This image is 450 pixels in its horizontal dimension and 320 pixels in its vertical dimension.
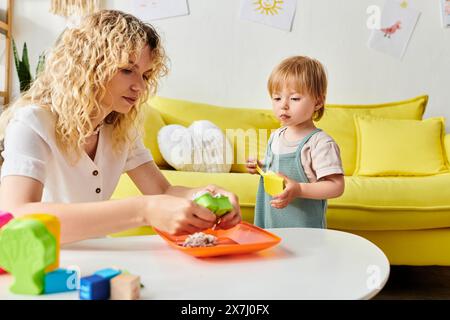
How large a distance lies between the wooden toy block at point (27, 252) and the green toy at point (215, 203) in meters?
0.29

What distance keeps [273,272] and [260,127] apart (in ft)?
6.28

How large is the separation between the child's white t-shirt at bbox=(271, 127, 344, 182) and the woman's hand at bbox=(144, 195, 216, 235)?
669 millimetres

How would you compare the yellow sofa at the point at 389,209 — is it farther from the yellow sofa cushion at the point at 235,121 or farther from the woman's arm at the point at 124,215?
the woman's arm at the point at 124,215

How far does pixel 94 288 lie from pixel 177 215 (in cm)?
21

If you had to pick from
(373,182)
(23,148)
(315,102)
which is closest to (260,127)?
(373,182)

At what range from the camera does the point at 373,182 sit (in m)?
2.11

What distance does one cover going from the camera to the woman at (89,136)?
0.83 meters

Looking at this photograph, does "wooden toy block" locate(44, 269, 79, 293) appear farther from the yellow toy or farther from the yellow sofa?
the yellow sofa

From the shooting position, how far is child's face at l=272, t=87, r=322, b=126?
4.82ft

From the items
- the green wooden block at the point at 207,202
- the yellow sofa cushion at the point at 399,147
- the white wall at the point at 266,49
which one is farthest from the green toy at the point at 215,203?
the white wall at the point at 266,49

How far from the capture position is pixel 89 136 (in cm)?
114

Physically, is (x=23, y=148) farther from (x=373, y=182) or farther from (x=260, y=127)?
(x=260, y=127)

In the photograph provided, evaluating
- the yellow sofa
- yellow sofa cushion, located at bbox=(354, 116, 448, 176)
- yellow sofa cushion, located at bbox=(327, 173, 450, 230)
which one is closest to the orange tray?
the yellow sofa

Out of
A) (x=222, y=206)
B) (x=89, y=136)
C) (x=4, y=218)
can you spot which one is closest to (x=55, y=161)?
(x=89, y=136)
